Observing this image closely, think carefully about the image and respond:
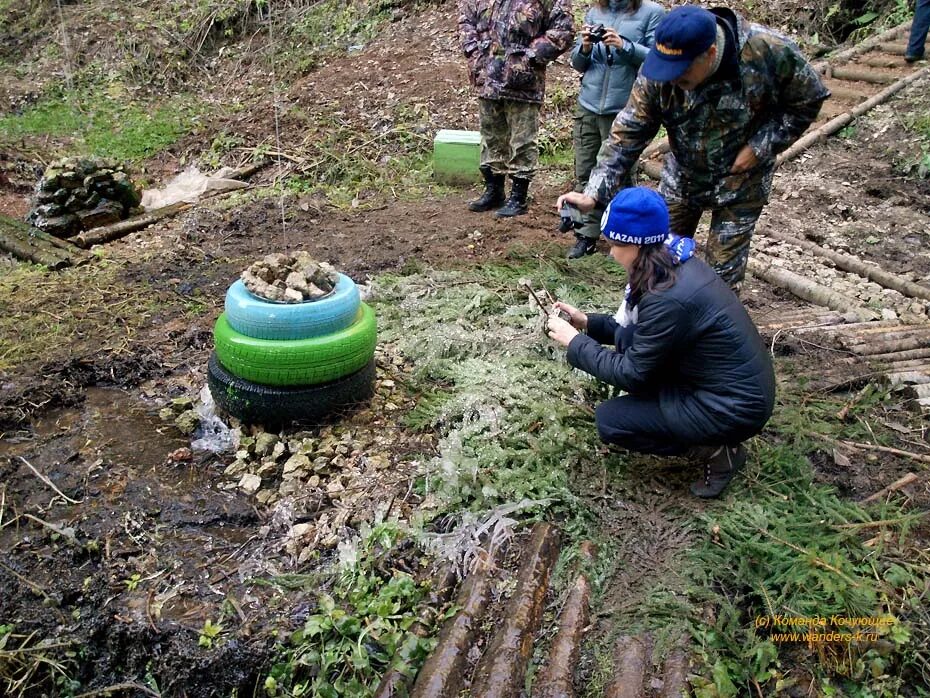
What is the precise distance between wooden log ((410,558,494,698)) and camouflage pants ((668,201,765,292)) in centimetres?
220

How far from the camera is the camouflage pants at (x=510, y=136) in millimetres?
6434

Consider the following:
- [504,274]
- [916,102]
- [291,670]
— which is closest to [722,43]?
[504,274]

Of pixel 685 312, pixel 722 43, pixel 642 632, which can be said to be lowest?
pixel 642 632

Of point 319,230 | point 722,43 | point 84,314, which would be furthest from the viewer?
point 319,230

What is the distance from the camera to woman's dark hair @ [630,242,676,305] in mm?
2893

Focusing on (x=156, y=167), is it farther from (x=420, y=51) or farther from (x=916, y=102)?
(x=916, y=102)

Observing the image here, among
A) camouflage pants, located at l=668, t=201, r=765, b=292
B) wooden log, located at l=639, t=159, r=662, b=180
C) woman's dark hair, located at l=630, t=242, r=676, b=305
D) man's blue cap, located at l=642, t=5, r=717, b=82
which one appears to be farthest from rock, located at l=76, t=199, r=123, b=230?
woman's dark hair, located at l=630, t=242, r=676, b=305

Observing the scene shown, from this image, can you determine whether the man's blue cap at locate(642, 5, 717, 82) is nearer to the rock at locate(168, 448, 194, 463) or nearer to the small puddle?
the small puddle

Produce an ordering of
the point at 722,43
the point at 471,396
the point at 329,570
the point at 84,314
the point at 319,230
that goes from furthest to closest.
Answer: the point at 319,230 < the point at 84,314 < the point at 471,396 < the point at 722,43 < the point at 329,570

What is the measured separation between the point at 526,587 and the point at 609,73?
13.6 feet

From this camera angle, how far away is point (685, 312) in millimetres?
2854

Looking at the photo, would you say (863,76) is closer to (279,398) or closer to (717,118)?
(717,118)

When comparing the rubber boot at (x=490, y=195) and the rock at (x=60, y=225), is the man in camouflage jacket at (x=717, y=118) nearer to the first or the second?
the rubber boot at (x=490, y=195)

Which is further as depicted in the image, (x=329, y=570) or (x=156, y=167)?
(x=156, y=167)
